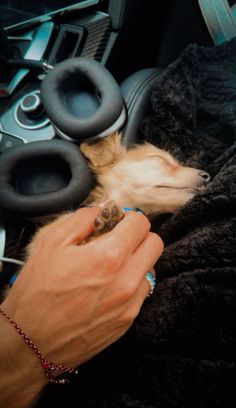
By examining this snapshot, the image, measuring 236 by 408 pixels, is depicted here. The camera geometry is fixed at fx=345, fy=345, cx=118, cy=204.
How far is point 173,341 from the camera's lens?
1.94ft

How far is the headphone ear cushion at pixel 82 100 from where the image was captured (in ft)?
3.02

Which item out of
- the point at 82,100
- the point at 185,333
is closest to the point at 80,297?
the point at 185,333

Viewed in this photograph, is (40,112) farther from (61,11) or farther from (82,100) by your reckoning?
(61,11)

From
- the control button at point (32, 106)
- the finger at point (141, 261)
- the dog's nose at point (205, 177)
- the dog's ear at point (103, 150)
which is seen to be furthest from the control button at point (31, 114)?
the finger at point (141, 261)

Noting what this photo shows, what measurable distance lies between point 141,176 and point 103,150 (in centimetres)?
13

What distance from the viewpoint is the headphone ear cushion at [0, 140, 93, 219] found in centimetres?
84

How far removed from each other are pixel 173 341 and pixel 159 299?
80mm

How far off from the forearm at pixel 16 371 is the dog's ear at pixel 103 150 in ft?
1.70

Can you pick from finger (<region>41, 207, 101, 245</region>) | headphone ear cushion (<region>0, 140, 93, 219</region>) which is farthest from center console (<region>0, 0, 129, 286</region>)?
finger (<region>41, 207, 101, 245</region>)

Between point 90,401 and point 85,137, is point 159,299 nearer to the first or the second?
point 90,401

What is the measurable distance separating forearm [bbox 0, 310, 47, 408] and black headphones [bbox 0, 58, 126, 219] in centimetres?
34

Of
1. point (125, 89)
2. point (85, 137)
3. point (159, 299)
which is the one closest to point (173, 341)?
point (159, 299)

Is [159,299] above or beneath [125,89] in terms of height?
beneath

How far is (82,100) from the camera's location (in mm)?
1045
